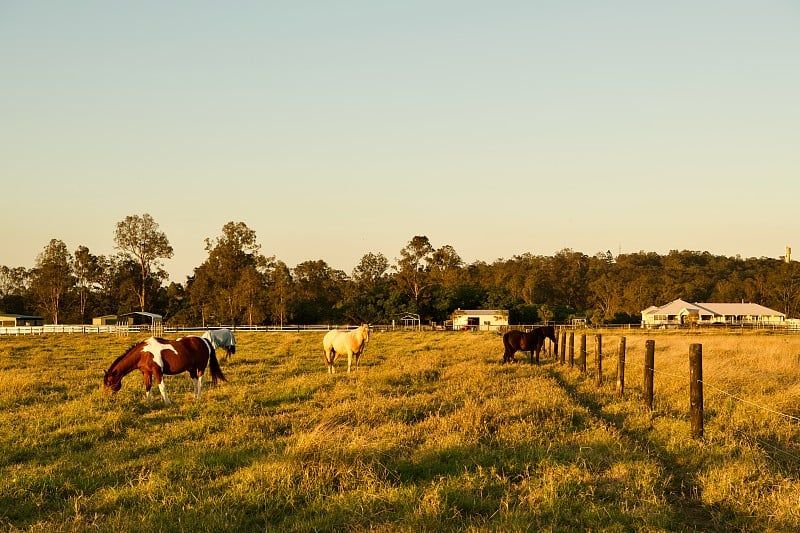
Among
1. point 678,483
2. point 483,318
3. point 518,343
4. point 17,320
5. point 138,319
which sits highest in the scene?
point 518,343

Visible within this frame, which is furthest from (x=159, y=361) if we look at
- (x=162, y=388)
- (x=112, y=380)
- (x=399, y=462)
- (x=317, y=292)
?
(x=317, y=292)

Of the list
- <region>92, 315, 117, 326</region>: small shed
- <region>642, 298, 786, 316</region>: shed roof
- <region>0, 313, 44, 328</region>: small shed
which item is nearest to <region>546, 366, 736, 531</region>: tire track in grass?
<region>92, 315, 117, 326</region>: small shed

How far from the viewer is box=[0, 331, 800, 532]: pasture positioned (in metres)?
6.15

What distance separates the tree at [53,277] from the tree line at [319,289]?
5.9 inches

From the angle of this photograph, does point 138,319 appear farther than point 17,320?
Yes

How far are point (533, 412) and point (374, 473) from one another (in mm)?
4627

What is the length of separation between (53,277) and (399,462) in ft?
326

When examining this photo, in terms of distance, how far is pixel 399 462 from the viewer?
7.81 metres

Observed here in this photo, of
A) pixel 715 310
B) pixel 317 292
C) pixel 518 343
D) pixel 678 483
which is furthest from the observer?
pixel 317 292

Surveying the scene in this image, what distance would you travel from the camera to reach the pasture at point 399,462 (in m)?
6.15

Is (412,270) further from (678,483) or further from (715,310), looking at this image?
(678,483)

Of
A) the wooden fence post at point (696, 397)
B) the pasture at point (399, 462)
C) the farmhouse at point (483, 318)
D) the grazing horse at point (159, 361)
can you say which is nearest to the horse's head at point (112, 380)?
the grazing horse at point (159, 361)

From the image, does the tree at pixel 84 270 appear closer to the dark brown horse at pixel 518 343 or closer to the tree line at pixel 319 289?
the tree line at pixel 319 289

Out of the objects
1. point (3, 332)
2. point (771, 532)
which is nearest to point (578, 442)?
point (771, 532)
